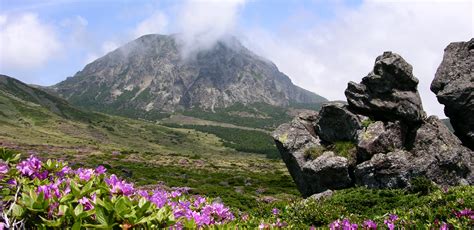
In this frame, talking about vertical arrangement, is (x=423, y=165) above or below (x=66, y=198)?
above

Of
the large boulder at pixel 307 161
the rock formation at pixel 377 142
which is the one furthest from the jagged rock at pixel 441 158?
the large boulder at pixel 307 161

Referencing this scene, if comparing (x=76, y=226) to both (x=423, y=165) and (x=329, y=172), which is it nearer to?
(x=329, y=172)

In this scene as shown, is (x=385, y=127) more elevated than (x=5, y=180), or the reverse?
(x=385, y=127)

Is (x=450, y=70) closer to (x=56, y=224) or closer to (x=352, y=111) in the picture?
(x=352, y=111)

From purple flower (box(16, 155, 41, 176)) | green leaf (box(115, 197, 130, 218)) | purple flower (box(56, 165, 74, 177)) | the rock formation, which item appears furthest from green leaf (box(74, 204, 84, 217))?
the rock formation

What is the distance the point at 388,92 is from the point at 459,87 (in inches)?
198

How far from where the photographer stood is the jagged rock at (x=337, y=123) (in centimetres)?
2997

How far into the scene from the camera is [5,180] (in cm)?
468

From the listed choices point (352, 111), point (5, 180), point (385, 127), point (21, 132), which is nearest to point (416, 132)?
point (385, 127)

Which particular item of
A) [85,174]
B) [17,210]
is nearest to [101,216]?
[17,210]

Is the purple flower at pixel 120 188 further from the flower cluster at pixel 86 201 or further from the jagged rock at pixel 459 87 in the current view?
the jagged rock at pixel 459 87

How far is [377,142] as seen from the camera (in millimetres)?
27484

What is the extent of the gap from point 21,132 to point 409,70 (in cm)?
13654

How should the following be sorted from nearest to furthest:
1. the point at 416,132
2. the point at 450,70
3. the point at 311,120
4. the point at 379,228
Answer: the point at 379,228
the point at 416,132
the point at 450,70
the point at 311,120
